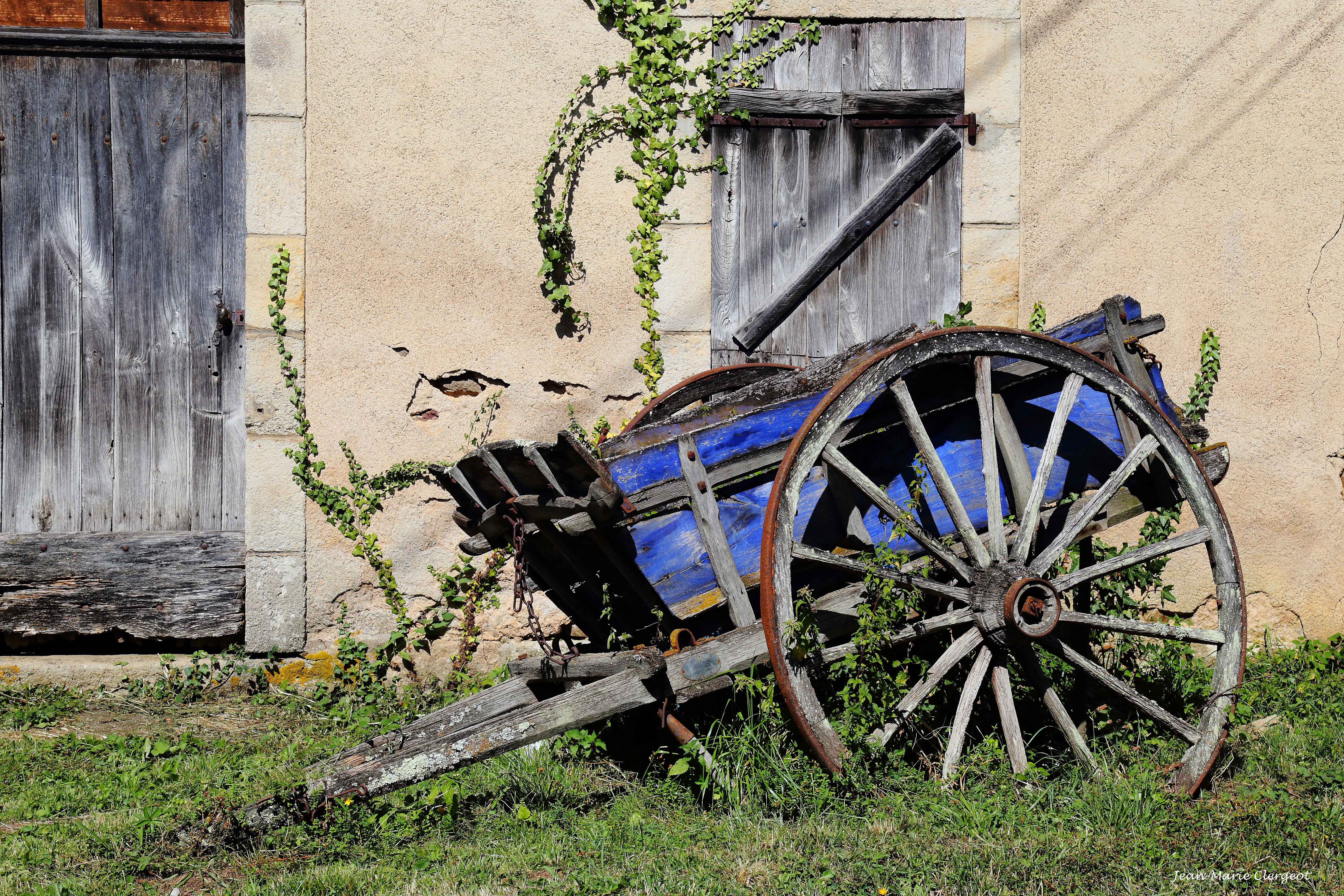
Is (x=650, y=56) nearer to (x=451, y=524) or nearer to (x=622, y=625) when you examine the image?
(x=451, y=524)

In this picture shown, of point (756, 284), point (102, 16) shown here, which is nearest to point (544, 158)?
point (756, 284)

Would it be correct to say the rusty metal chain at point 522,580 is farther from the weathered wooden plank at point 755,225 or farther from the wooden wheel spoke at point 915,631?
the weathered wooden plank at point 755,225

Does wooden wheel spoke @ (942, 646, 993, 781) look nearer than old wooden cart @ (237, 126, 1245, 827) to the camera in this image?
No

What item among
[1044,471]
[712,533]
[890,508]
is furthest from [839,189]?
[712,533]

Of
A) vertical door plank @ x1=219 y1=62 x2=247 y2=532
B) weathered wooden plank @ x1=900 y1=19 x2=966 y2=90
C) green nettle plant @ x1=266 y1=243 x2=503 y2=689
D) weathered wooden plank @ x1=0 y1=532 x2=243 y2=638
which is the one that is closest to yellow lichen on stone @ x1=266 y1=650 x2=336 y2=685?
green nettle plant @ x1=266 y1=243 x2=503 y2=689

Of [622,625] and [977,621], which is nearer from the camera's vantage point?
[977,621]

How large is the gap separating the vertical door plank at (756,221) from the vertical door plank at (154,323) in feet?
8.02

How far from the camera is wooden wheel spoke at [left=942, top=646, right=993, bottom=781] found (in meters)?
2.85

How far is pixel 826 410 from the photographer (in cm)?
276

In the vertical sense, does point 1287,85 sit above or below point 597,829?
above

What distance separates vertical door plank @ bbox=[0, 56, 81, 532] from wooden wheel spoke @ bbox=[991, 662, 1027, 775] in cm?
386

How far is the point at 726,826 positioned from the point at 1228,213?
11.5 ft

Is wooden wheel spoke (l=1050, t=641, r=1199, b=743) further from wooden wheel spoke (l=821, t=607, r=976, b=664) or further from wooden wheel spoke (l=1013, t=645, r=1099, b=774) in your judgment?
wooden wheel spoke (l=821, t=607, r=976, b=664)

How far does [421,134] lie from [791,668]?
284 centimetres
